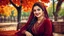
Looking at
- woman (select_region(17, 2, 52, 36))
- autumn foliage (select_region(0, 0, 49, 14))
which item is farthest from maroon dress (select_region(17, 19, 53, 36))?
autumn foliage (select_region(0, 0, 49, 14))

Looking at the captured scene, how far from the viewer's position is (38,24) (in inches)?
77.2

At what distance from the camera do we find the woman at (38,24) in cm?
194

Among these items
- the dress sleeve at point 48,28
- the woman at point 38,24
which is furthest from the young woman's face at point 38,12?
the dress sleeve at point 48,28

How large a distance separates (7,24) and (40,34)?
425 millimetres

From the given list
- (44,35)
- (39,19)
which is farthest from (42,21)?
(44,35)

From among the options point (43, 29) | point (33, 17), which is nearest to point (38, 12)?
point (33, 17)

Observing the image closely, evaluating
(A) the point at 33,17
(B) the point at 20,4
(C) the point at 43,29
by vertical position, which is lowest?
(C) the point at 43,29

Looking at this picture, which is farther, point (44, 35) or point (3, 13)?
point (3, 13)

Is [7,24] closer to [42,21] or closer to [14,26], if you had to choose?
[14,26]

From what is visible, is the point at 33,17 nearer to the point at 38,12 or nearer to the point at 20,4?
the point at 38,12

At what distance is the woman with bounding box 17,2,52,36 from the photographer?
6.35 ft

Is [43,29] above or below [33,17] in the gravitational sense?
below

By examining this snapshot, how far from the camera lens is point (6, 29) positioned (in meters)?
2.04

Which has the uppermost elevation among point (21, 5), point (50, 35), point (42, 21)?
point (21, 5)
